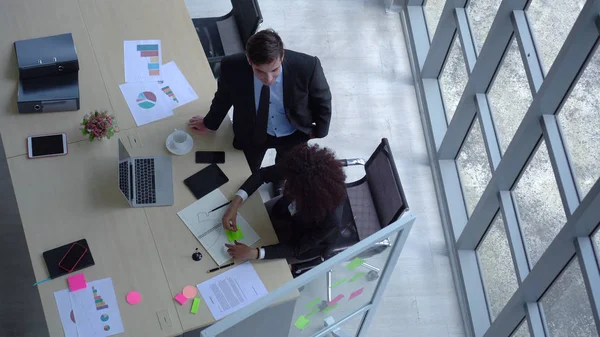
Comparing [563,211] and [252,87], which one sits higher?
[252,87]

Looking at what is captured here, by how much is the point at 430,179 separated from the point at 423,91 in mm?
742

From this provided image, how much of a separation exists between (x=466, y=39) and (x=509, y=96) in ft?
2.18

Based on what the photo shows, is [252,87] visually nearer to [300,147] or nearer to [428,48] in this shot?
[300,147]

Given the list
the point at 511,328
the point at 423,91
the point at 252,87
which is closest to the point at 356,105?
the point at 423,91

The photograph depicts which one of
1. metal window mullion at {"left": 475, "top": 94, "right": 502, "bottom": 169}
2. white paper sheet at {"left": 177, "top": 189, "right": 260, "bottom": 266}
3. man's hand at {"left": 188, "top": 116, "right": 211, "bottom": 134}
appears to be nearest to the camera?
white paper sheet at {"left": 177, "top": 189, "right": 260, "bottom": 266}

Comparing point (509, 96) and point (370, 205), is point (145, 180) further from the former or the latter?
point (509, 96)

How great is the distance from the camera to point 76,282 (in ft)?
11.4

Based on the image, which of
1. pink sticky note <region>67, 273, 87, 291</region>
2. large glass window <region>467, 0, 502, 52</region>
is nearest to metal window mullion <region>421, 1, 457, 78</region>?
large glass window <region>467, 0, 502, 52</region>

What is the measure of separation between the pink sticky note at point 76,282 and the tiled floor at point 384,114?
191cm

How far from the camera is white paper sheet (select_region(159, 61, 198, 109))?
13.7 ft

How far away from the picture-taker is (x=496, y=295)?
15.1ft

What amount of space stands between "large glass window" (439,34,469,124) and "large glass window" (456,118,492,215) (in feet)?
1.34

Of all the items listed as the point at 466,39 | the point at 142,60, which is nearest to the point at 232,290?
the point at 142,60

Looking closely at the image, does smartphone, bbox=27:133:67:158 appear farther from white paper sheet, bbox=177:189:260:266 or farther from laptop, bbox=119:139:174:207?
white paper sheet, bbox=177:189:260:266
